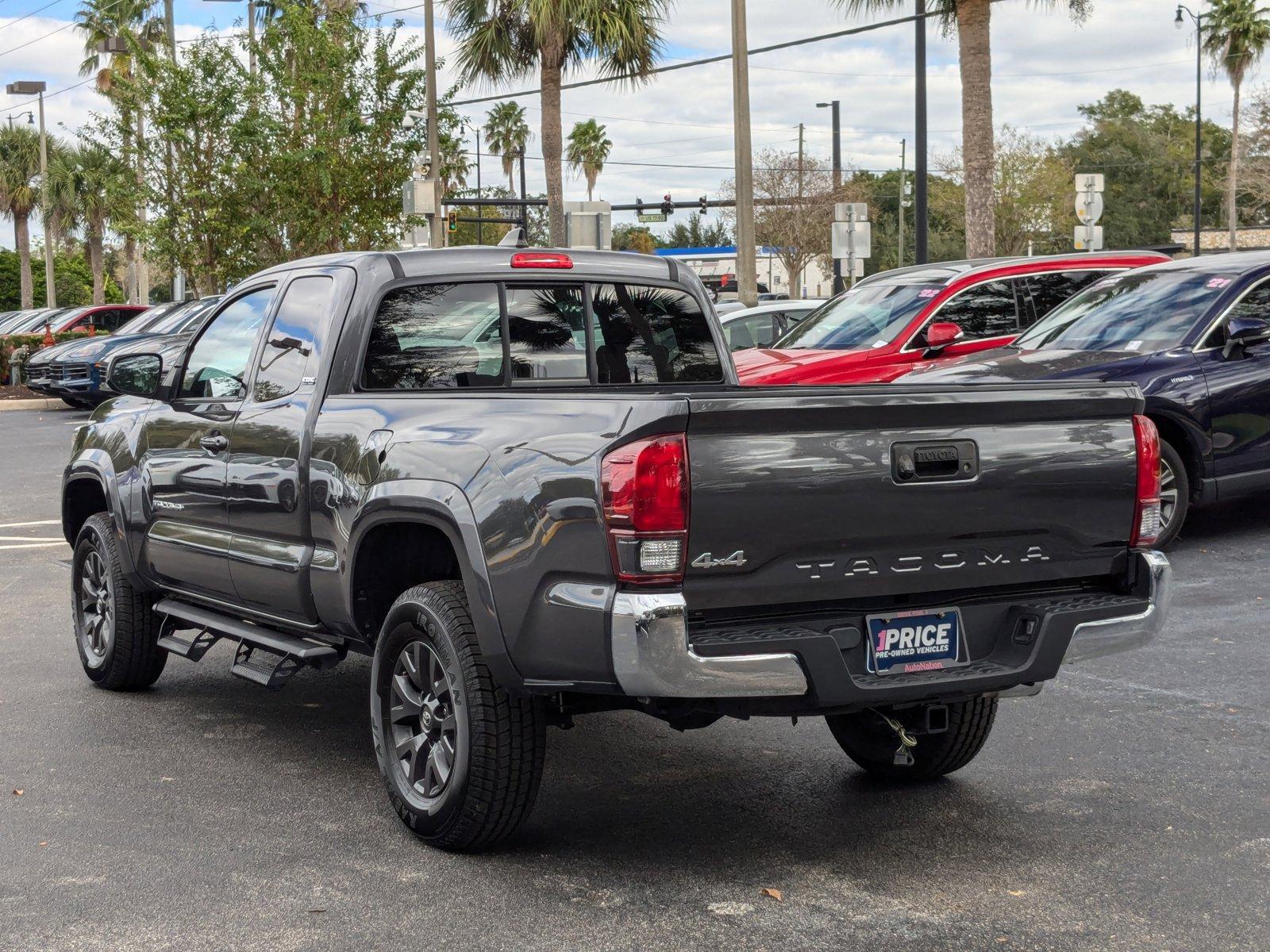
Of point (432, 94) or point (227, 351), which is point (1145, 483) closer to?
point (227, 351)

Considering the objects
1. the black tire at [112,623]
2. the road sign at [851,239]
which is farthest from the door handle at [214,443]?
the road sign at [851,239]

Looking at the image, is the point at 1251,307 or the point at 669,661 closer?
the point at 669,661

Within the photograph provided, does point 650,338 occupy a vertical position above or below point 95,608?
above

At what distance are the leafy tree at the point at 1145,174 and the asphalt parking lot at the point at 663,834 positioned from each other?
89.5 metres

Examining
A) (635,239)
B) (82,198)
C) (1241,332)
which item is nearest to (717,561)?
(1241,332)

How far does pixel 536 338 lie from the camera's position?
597 centimetres

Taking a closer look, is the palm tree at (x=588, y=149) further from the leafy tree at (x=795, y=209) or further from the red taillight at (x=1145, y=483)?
the red taillight at (x=1145, y=483)

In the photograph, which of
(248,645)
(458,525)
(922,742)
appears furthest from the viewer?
(248,645)

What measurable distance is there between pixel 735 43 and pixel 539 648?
18378 millimetres

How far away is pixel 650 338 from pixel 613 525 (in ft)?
7.22

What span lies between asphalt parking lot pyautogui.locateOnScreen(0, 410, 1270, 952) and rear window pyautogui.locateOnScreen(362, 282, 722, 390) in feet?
4.94

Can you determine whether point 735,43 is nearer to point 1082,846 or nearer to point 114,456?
point 114,456

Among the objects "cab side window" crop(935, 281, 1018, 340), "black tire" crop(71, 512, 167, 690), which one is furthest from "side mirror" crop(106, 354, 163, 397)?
"cab side window" crop(935, 281, 1018, 340)

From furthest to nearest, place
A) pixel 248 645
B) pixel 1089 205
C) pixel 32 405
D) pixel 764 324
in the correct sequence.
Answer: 1. pixel 32 405
2. pixel 1089 205
3. pixel 764 324
4. pixel 248 645
